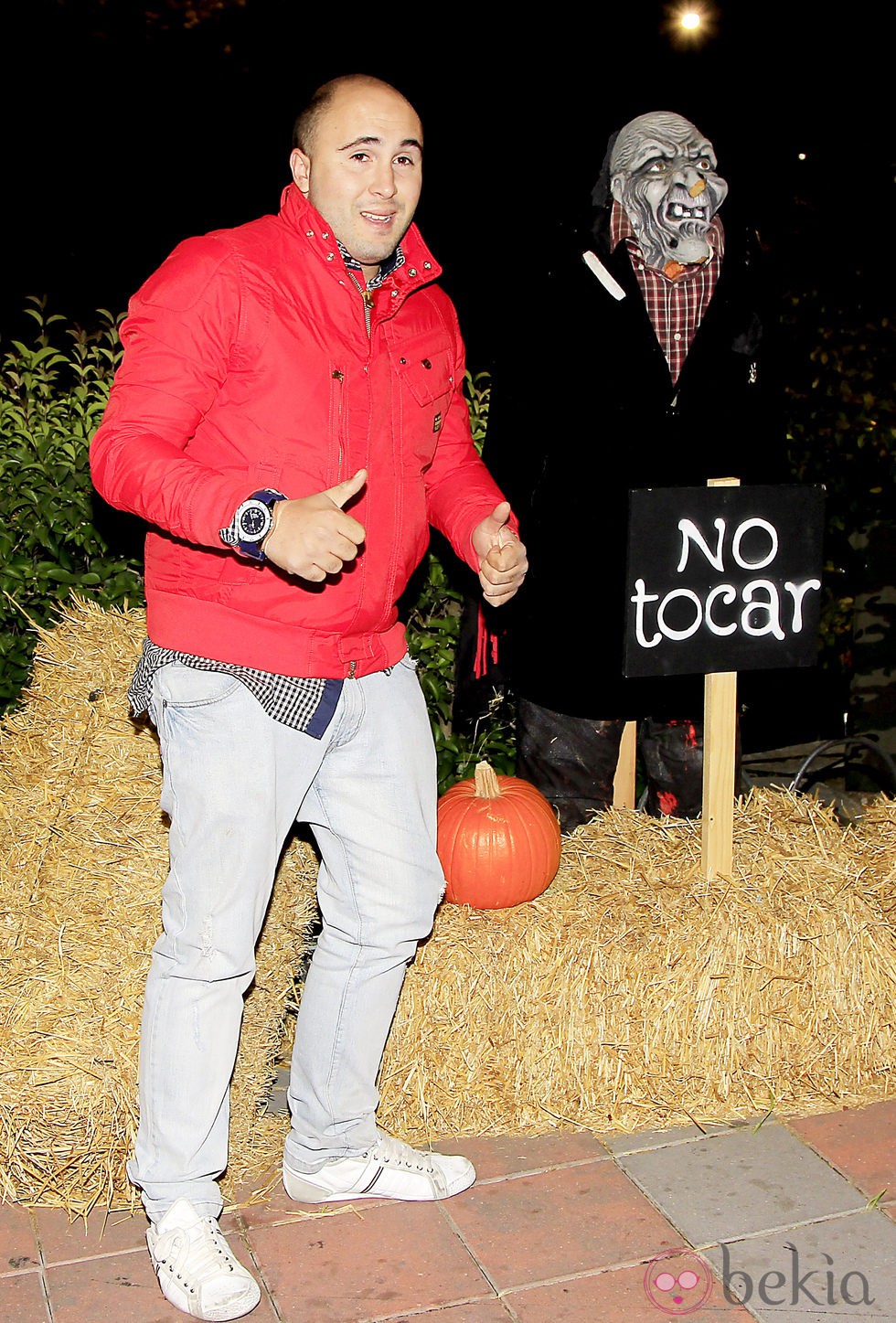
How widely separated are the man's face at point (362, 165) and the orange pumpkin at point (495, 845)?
154 cm

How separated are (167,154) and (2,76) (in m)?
0.89

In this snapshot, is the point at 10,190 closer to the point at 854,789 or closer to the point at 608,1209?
the point at 854,789

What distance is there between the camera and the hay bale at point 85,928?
118 inches

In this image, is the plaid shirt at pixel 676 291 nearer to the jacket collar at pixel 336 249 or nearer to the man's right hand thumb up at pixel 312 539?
the jacket collar at pixel 336 249

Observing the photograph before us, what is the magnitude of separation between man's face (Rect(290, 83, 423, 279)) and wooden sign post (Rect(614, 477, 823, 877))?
98 cm

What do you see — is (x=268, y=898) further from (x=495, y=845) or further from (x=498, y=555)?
(x=495, y=845)

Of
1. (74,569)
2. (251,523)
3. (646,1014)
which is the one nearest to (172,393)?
(251,523)

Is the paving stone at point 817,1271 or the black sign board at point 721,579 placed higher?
the black sign board at point 721,579

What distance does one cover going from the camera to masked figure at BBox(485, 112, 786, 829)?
11.9 ft

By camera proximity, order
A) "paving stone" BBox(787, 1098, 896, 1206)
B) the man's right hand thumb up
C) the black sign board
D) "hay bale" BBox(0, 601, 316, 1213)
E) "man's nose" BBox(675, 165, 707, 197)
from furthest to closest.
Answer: "man's nose" BBox(675, 165, 707, 197)
the black sign board
"paving stone" BBox(787, 1098, 896, 1206)
"hay bale" BBox(0, 601, 316, 1213)
the man's right hand thumb up

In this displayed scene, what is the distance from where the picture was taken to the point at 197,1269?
275 centimetres

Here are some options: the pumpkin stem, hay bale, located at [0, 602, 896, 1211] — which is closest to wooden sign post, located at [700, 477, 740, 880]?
hay bale, located at [0, 602, 896, 1211]

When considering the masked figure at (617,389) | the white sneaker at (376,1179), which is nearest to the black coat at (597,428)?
the masked figure at (617,389)

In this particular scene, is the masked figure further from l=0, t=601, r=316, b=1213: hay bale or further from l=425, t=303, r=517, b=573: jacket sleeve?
l=0, t=601, r=316, b=1213: hay bale
